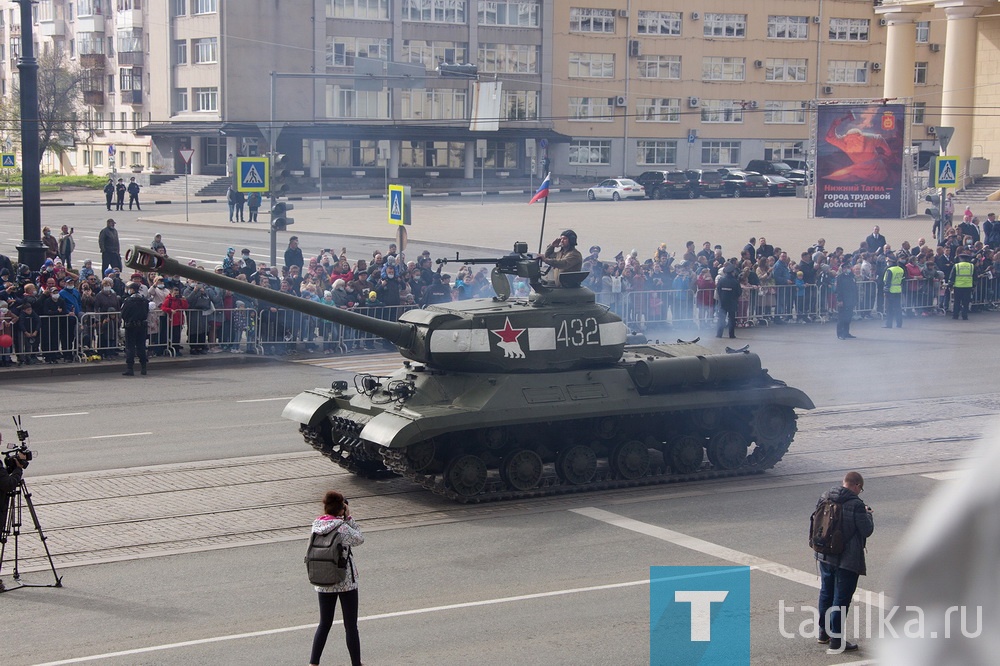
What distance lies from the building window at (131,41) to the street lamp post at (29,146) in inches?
2228

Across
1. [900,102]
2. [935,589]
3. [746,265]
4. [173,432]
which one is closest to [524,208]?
[900,102]

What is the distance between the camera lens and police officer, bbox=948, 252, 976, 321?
3123cm

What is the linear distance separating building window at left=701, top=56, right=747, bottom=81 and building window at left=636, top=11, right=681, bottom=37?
9.93ft

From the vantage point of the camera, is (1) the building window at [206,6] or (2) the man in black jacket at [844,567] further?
(1) the building window at [206,6]

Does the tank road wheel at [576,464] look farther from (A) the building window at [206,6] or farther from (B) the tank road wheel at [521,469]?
(A) the building window at [206,6]

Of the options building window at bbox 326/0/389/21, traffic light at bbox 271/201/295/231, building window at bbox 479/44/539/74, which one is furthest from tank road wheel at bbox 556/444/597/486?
building window at bbox 479/44/539/74

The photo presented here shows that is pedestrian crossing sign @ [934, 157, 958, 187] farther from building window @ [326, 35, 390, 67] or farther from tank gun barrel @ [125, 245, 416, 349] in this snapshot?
building window @ [326, 35, 390, 67]

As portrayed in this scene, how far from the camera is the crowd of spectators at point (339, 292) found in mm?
23094

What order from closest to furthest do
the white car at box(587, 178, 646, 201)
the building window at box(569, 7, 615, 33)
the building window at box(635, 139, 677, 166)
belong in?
the white car at box(587, 178, 646, 201) → the building window at box(569, 7, 615, 33) → the building window at box(635, 139, 677, 166)

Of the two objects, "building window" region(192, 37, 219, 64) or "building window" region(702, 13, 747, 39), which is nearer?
"building window" region(192, 37, 219, 64)

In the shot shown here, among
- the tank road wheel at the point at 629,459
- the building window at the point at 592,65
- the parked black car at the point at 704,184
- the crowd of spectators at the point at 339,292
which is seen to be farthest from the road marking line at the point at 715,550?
the building window at the point at 592,65

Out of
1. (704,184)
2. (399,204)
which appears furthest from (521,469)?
(704,184)

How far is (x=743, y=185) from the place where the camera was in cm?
6769
